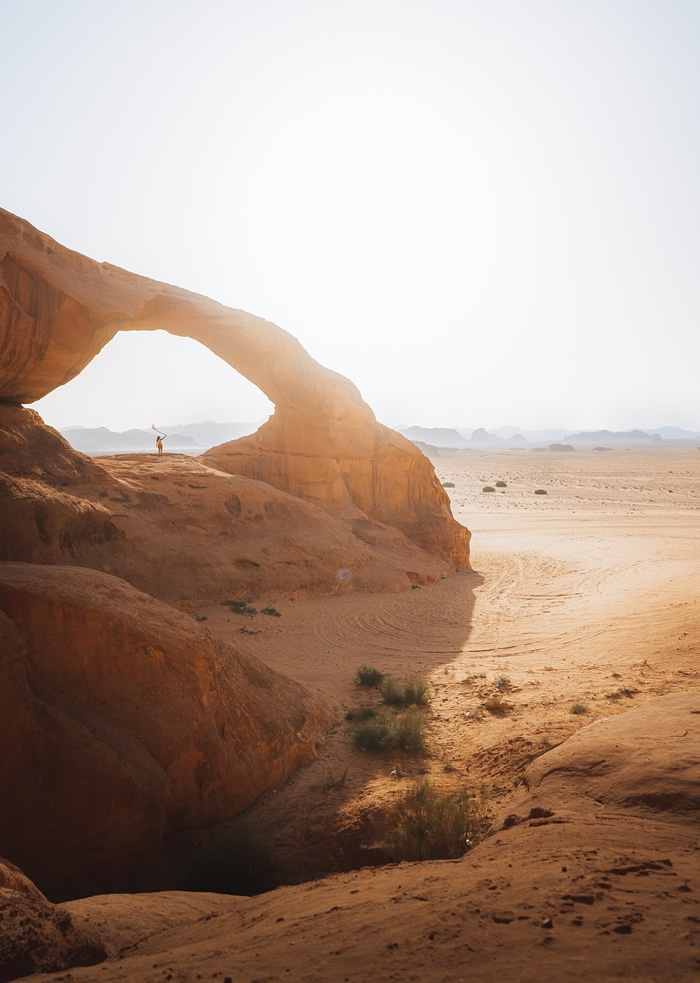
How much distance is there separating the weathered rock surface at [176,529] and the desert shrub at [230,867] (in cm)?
528

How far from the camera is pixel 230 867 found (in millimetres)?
4973

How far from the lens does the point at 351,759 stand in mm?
7074

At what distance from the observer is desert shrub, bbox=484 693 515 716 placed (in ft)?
26.1

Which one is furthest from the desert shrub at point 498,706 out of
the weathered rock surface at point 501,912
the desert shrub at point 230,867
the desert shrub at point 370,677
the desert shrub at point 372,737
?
the desert shrub at point 230,867

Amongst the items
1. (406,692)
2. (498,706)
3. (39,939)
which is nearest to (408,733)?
(406,692)

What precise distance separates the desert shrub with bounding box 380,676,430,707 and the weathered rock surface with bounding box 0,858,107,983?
5693mm

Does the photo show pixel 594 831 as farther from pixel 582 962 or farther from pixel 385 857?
pixel 385 857

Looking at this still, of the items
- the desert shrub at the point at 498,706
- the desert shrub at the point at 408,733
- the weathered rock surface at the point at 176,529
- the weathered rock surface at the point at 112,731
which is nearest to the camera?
the weathered rock surface at the point at 112,731

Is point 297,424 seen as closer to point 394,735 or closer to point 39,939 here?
point 394,735

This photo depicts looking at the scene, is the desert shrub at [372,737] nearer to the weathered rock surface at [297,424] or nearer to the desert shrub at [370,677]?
the desert shrub at [370,677]

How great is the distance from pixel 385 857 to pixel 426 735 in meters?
2.55

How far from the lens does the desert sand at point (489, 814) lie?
2484 mm

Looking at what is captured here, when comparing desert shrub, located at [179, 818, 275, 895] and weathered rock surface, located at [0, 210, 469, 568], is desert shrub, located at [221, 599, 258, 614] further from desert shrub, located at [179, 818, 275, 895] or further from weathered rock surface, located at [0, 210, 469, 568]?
desert shrub, located at [179, 818, 275, 895]

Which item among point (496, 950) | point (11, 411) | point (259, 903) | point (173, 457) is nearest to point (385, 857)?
point (259, 903)
